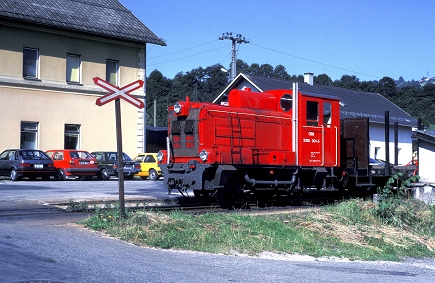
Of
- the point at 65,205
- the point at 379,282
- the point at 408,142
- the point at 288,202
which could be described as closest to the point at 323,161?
the point at 288,202

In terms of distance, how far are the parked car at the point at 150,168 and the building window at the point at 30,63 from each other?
7.55 m

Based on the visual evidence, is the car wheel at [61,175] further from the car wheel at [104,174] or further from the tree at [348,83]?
the tree at [348,83]

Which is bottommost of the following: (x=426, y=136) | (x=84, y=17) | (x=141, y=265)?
(x=141, y=265)

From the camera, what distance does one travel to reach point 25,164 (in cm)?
2939

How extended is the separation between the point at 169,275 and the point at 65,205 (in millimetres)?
9144

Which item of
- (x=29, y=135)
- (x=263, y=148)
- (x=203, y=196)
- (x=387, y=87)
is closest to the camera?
(x=263, y=148)

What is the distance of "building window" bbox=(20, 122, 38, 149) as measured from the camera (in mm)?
33500

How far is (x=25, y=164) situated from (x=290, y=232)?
20479 millimetres

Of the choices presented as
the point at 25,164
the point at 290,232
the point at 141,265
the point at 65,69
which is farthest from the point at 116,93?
the point at 65,69

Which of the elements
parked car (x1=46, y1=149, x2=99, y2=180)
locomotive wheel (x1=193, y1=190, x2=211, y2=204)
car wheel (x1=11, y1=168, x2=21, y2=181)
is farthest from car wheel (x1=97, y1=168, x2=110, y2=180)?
locomotive wheel (x1=193, y1=190, x2=211, y2=204)

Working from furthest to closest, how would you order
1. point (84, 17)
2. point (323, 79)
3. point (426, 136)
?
point (323, 79), point (84, 17), point (426, 136)

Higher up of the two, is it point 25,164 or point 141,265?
point 25,164

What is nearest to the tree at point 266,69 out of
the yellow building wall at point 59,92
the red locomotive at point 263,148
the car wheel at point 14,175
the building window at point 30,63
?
the yellow building wall at point 59,92

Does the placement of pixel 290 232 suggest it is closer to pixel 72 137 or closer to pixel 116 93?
pixel 116 93
